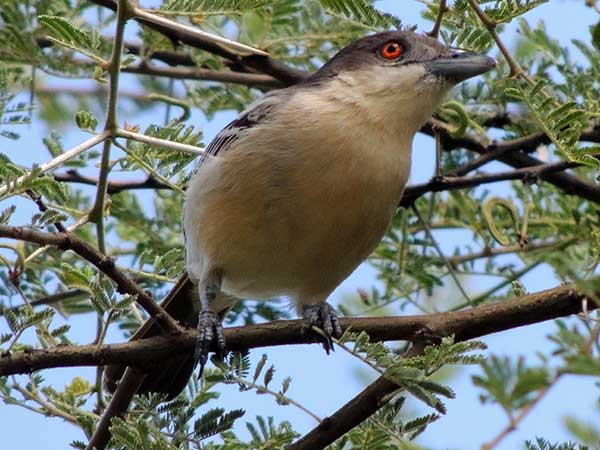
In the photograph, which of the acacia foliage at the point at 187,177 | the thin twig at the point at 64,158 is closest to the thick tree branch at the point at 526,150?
the acacia foliage at the point at 187,177

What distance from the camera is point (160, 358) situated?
403cm

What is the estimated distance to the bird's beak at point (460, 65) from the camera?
197 inches

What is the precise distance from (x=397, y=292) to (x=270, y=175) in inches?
61.4

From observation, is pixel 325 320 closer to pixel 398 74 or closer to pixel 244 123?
pixel 244 123

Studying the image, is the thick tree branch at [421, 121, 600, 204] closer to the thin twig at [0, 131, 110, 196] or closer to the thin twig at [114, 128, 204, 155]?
the thin twig at [114, 128, 204, 155]

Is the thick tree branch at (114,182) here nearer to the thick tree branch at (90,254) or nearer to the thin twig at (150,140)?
the thin twig at (150,140)

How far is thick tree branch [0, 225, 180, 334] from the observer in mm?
3422

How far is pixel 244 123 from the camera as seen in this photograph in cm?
548

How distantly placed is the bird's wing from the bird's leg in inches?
25.5

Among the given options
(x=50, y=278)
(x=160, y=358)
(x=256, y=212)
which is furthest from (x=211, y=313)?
(x=50, y=278)

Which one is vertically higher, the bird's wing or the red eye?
the red eye

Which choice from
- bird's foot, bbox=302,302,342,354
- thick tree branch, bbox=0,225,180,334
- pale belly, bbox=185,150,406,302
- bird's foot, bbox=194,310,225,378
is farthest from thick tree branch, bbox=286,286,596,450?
pale belly, bbox=185,150,406,302

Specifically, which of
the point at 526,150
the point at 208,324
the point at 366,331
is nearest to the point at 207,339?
the point at 208,324

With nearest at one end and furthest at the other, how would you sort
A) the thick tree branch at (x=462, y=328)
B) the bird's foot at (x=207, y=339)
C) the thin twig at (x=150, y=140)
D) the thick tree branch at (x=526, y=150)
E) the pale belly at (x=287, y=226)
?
the thick tree branch at (x=462, y=328) → the thin twig at (x=150, y=140) → the bird's foot at (x=207, y=339) → the pale belly at (x=287, y=226) → the thick tree branch at (x=526, y=150)
